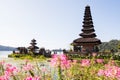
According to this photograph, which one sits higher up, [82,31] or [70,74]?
[82,31]

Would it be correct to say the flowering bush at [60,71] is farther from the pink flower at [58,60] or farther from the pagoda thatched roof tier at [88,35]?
the pagoda thatched roof tier at [88,35]

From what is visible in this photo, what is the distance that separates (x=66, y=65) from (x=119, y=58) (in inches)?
1331

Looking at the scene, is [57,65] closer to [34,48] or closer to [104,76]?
[104,76]

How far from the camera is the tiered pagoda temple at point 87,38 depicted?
57.2m

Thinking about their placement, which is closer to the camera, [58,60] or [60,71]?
[58,60]

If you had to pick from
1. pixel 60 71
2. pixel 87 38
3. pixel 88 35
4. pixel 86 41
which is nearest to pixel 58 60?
pixel 60 71

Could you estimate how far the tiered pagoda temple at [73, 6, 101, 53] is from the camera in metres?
57.2

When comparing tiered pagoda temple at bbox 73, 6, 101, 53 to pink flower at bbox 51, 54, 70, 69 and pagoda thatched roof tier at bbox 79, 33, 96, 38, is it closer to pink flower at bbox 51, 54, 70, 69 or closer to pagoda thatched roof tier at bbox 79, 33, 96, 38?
pagoda thatched roof tier at bbox 79, 33, 96, 38

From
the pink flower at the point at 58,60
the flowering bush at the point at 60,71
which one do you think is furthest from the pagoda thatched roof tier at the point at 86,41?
the pink flower at the point at 58,60

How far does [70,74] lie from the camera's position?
507cm

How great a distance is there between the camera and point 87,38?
60094mm

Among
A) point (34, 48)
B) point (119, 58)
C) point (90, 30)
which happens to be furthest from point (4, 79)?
point (34, 48)

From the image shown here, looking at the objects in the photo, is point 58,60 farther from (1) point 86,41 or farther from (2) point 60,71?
(1) point 86,41


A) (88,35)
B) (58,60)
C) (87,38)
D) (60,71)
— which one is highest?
(88,35)
